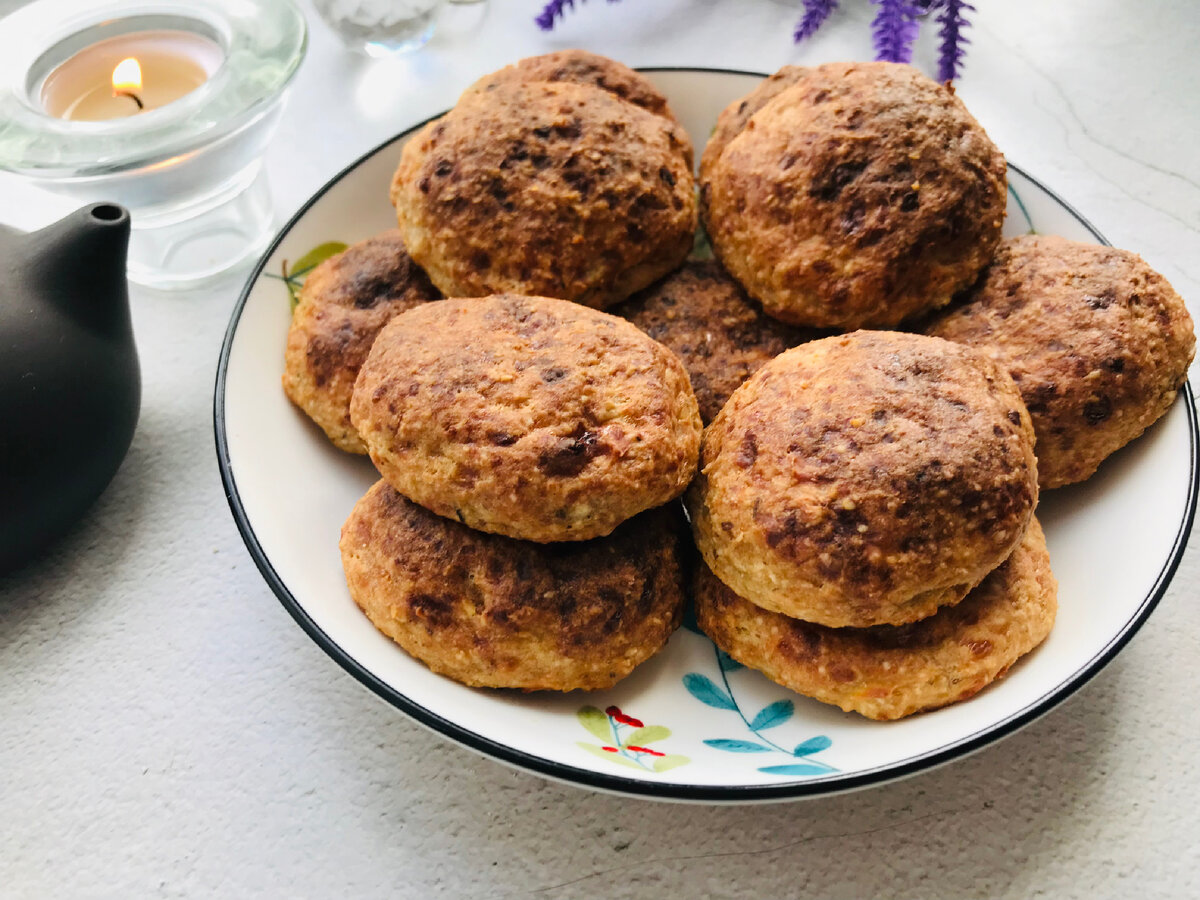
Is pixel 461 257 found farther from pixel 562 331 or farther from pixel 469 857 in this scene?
pixel 469 857

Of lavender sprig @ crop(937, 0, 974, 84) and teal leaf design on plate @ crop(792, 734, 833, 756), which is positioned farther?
lavender sprig @ crop(937, 0, 974, 84)

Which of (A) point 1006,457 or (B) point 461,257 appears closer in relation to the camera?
(A) point 1006,457

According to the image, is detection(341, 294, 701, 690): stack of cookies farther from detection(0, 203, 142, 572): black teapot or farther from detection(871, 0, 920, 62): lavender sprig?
detection(871, 0, 920, 62): lavender sprig

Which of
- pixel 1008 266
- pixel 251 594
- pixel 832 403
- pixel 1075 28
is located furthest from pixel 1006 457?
pixel 1075 28

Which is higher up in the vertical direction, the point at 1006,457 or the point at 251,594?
the point at 1006,457

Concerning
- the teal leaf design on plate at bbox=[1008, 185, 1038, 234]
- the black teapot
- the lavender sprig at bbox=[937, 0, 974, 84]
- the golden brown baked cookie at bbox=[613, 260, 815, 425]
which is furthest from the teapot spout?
the lavender sprig at bbox=[937, 0, 974, 84]
